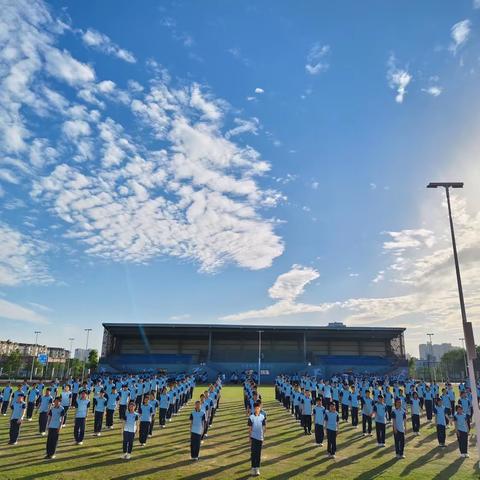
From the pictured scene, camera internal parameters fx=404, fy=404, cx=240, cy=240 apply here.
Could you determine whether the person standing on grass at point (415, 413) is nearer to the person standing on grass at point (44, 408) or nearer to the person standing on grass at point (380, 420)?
the person standing on grass at point (380, 420)

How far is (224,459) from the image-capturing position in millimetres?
12836

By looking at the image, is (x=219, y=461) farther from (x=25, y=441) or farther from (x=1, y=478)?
(x=25, y=441)

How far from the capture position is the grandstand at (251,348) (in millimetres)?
67438

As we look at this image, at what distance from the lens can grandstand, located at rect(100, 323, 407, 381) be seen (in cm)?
6744

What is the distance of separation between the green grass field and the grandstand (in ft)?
166

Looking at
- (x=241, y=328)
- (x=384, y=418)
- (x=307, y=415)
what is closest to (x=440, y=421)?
(x=384, y=418)

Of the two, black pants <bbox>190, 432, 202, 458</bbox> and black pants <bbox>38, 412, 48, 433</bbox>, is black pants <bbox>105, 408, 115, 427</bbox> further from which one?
black pants <bbox>190, 432, 202, 458</bbox>

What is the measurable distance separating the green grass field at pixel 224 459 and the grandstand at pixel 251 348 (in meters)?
50.5

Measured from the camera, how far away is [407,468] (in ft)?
39.3

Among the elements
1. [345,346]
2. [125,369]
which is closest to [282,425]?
[125,369]

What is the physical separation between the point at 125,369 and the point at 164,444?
5658cm

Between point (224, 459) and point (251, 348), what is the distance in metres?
63.3

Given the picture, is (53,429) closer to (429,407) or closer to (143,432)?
(143,432)

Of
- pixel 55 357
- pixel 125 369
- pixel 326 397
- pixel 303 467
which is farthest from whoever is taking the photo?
pixel 55 357
